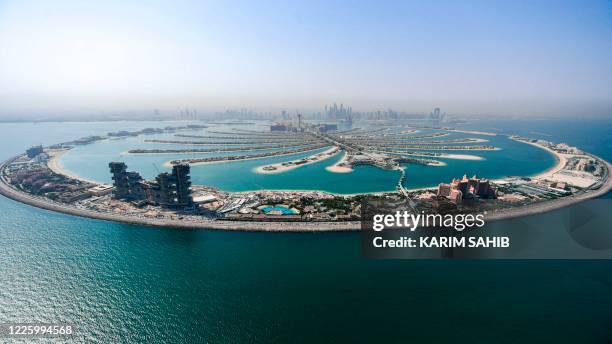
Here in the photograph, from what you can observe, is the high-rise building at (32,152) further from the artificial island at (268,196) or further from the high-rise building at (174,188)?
the high-rise building at (174,188)

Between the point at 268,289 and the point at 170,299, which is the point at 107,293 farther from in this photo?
the point at 268,289

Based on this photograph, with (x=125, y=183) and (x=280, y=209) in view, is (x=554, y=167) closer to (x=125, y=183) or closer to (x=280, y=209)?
(x=280, y=209)

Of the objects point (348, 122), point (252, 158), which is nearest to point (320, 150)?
point (252, 158)

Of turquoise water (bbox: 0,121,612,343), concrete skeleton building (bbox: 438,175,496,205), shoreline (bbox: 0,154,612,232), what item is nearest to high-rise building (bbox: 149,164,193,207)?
shoreline (bbox: 0,154,612,232)

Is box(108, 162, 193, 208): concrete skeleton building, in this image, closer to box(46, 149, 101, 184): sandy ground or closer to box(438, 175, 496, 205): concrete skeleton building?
box(46, 149, 101, 184): sandy ground

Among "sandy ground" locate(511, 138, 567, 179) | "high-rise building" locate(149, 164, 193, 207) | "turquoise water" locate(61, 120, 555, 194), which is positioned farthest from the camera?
"sandy ground" locate(511, 138, 567, 179)

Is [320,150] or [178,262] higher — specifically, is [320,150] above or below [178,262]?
above
